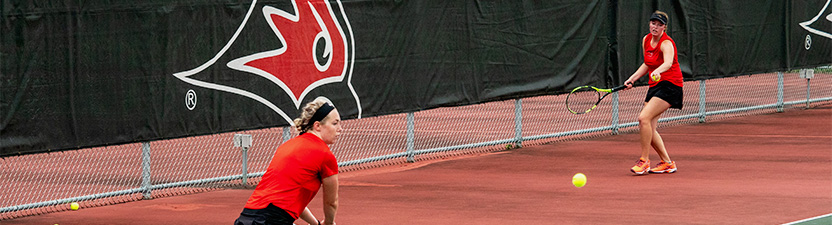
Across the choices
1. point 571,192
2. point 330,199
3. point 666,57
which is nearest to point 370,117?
point 571,192

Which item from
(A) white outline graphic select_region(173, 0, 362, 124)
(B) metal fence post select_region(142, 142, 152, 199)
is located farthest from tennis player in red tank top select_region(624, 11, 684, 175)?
(B) metal fence post select_region(142, 142, 152, 199)

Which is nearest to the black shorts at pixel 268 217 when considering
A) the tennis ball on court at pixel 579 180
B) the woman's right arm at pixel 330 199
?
the woman's right arm at pixel 330 199

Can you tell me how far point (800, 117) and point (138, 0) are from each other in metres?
11.5

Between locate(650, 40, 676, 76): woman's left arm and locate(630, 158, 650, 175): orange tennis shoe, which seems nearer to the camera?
locate(650, 40, 676, 76): woman's left arm

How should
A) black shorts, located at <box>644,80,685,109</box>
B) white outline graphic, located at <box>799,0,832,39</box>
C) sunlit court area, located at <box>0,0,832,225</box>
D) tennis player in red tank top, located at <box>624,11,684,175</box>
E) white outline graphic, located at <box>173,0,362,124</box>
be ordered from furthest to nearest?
white outline graphic, located at <box>799,0,832,39</box> < black shorts, located at <box>644,80,685,109</box> < tennis player in red tank top, located at <box>624,11,684,175</box> < white outline graphic, located at <box>173,0,362,124</box> < sunlit court area, located at <box>0,0,832,225</box>

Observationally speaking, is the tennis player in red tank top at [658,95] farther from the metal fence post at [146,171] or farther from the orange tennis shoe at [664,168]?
the metal fence post at [146,171]

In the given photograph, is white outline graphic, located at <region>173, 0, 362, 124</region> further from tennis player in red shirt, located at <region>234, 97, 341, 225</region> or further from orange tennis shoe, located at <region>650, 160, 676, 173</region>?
tennis player in red shirt, located at <region>234, 97, 341, 225</region>

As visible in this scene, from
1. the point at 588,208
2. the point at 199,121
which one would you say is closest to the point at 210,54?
the point at 199,121

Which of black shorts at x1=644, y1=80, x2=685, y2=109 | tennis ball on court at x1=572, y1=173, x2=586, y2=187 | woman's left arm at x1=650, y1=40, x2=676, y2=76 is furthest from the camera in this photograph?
black shorts at x1=644, y1=80, x2=685, y2=109

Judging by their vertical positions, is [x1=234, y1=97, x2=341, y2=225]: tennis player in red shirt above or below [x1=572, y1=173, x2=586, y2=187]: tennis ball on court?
below

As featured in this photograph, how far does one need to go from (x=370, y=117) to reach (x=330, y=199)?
22.6 ft

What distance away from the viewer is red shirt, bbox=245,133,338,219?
19.4 feet

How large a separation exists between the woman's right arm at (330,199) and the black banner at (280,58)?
395 cm

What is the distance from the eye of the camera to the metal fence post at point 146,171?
33.3ft
